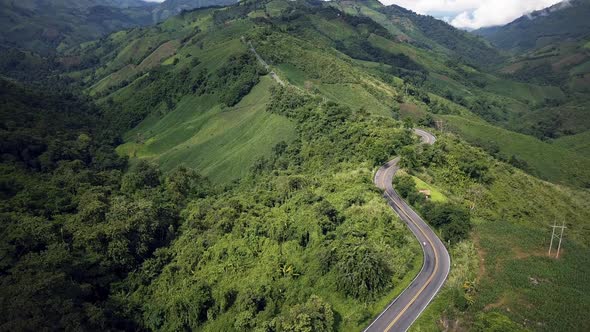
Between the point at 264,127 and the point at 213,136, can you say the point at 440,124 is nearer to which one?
the point at 264,127

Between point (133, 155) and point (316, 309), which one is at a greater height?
point (316, 309)

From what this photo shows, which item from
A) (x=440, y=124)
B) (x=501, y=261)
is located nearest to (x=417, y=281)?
(x=501, y=261)

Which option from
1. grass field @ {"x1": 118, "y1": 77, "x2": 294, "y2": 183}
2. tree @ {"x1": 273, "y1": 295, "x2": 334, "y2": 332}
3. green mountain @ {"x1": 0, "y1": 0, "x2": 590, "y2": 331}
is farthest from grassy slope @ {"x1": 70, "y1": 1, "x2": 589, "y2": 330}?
tree @ {"x1": 273, "y1": 295, "x2": 334, "y2": 332}

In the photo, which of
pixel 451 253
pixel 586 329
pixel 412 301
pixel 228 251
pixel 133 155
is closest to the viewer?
pixel 586 329

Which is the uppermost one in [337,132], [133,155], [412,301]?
[337,132]

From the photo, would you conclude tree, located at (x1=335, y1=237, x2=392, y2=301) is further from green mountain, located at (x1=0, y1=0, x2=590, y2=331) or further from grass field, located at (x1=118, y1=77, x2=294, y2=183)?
grass field, located at (x1=118, y1=77, x2=294, y2=183)

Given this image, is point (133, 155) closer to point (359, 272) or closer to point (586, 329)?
point (359, 272)

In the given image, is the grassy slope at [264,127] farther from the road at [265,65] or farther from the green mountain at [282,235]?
the road at [265,65]

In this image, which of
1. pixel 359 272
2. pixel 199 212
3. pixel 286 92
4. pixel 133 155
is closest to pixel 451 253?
pixel 359 272
